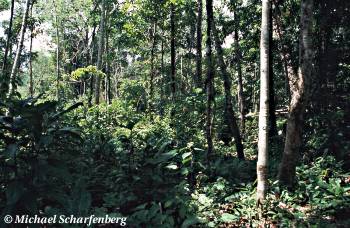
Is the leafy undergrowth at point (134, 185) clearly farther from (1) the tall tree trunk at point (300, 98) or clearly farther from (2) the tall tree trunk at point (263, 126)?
(1) the tall tree trunk at point (300, 98)

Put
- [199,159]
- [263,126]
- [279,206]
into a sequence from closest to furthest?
[263,126], [279,206], [199,159]

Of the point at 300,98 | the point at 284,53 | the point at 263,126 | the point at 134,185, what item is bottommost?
the point at 134,185

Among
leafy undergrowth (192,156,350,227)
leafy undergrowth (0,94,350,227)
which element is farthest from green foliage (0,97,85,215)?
leafy undergrowth (192,156,350,227)

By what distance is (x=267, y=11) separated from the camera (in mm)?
6883

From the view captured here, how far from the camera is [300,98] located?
25.7 feet

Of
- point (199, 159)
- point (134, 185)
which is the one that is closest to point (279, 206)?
point (134, 185)

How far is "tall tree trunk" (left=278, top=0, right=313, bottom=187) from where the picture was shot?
7.80 metres

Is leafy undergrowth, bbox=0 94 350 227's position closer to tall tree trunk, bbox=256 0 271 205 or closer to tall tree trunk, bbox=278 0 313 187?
tall tree trunk, bbox=256 0 271 205

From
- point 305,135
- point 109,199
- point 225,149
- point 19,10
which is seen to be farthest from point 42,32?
point 109,199

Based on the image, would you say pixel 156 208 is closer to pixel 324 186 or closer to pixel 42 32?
pixel 324 186

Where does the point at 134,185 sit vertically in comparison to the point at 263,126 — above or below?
below

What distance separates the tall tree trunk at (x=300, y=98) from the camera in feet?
25.6

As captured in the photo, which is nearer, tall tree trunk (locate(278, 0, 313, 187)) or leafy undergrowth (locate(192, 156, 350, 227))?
leafy undergrowth (locate(192, 156, 350, 227))

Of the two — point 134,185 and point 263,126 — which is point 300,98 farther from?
point 134,185
